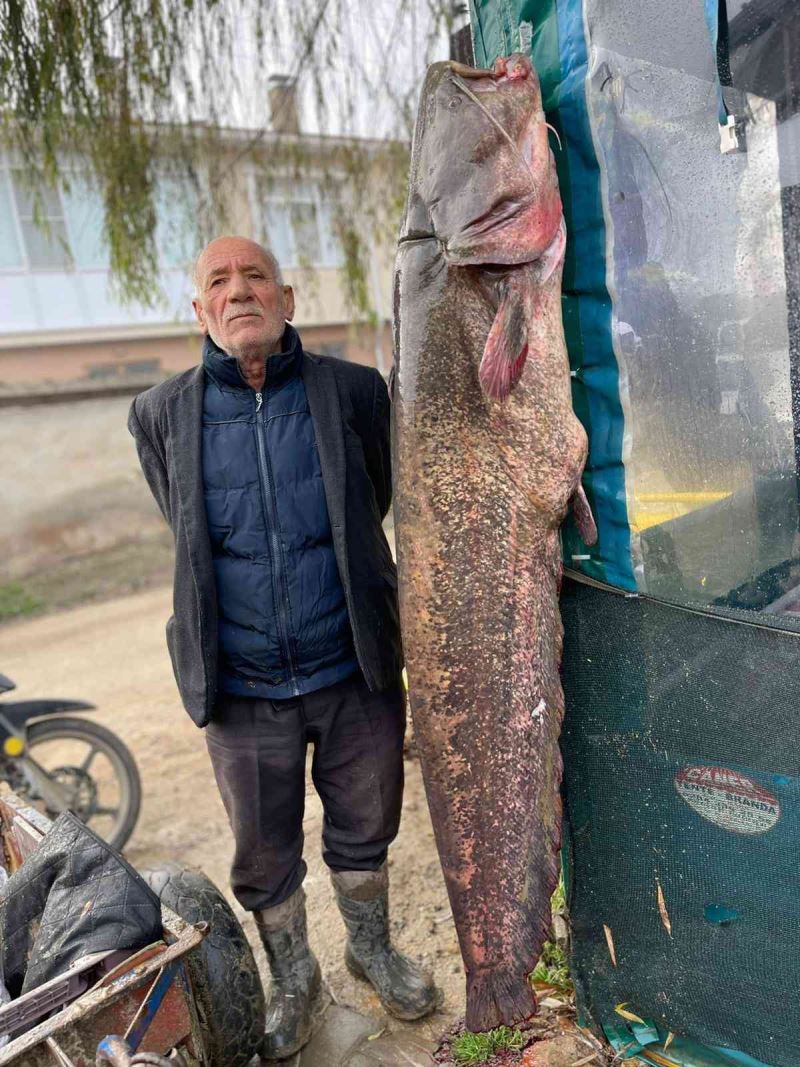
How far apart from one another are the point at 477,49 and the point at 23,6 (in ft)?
6.75

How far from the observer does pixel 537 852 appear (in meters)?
1.88

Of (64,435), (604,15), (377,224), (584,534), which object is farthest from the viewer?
(64,435)

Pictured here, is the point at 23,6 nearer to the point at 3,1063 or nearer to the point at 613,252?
the point at 613,252

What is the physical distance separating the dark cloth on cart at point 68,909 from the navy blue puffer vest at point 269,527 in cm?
59

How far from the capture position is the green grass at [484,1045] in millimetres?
2264

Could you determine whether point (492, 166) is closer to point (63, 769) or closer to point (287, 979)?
point (287, 979)

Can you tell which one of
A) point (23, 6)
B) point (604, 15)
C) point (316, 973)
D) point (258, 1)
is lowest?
point (316, 973)

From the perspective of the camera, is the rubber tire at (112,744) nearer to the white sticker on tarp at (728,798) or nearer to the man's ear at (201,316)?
the man's ear at (201,316)

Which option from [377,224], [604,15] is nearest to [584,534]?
[604,15]

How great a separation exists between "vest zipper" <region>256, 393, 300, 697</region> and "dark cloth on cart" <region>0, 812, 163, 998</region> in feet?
2.25

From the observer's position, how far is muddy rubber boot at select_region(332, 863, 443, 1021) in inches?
98.5

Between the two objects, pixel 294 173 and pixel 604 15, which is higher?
pixel 294 173

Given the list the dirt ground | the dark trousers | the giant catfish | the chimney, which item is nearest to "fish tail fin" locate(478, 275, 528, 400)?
the giant catfish

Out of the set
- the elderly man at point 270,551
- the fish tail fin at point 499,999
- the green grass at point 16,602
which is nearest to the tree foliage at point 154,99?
the elderly man at point 270,551
